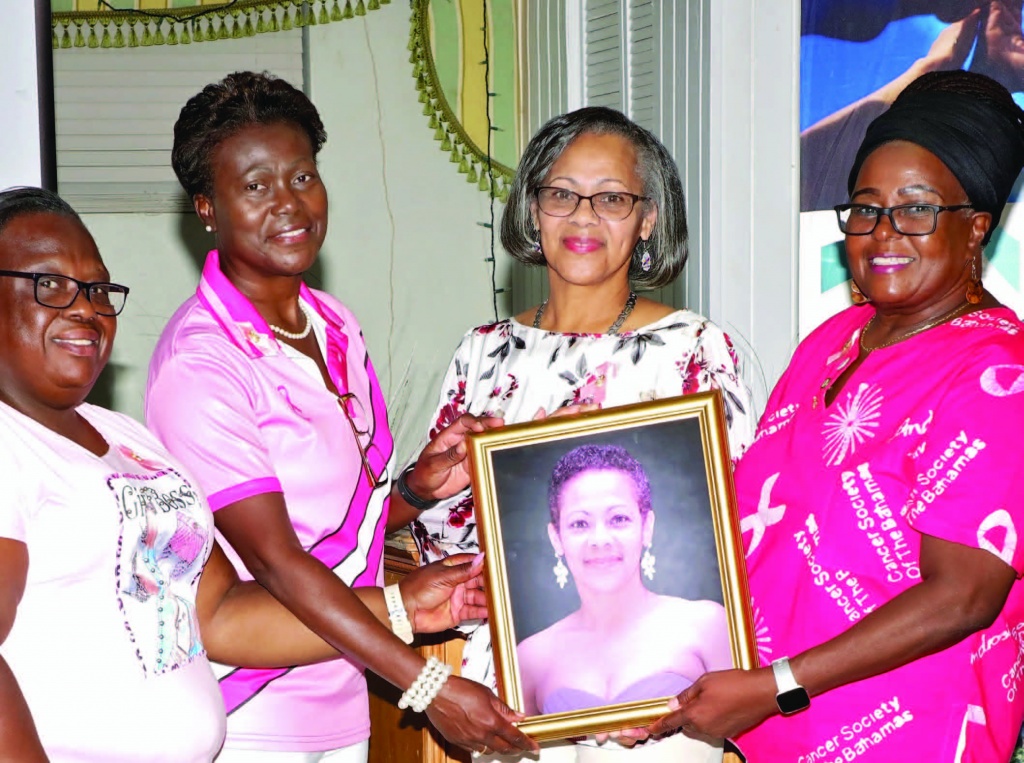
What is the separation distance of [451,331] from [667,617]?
331 cm

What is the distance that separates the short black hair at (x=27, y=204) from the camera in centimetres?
188

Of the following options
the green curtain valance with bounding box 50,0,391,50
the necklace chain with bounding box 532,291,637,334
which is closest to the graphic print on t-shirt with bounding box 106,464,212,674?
the necklace chain with bounding box 532,291,637,334

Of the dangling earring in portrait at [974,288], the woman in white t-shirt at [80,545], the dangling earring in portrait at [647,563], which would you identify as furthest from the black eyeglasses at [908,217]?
the woman in white t-shirt at [80,545]

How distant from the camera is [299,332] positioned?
2547 mm

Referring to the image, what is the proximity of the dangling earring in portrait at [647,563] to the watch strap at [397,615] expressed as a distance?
→ 0.52 m

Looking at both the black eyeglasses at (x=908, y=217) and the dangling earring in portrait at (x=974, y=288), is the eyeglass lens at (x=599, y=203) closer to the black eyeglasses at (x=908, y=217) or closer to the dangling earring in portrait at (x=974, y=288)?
the black eyeglasses at (x=908, y=217)

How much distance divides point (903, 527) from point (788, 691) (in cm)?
34

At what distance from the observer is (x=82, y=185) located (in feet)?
16.2

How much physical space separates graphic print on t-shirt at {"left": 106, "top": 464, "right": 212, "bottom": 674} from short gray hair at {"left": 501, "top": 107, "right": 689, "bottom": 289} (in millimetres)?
995

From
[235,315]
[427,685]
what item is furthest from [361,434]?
[427,685]

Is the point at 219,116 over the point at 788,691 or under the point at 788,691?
over

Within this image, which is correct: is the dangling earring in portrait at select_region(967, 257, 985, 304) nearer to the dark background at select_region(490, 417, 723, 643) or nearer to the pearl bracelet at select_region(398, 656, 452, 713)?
the dark background at select_region(490, 417, 723, 643)

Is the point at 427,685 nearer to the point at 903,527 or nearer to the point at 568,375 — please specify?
the point at 568,375

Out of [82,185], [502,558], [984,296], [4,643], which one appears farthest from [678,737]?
[82,185]
